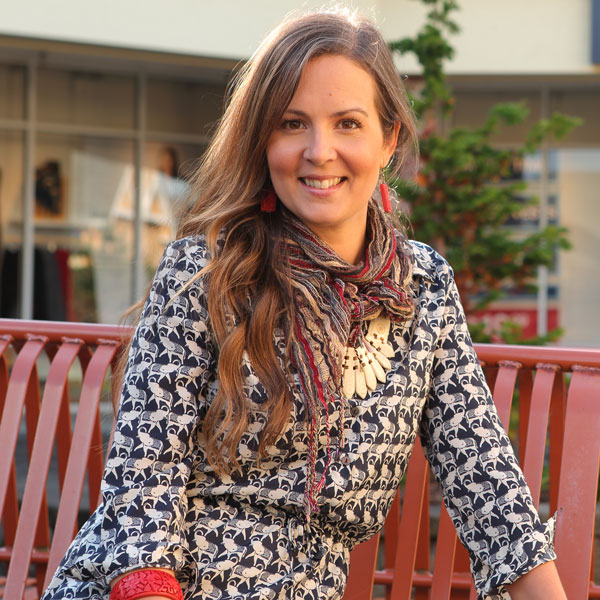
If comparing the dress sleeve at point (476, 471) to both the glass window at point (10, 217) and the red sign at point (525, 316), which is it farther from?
the red sign at point (525, 316)

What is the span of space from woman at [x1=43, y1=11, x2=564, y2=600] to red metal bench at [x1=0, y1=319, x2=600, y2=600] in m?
0.58

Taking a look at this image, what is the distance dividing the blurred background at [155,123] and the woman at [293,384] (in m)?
9.02

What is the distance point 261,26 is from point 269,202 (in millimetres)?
9759

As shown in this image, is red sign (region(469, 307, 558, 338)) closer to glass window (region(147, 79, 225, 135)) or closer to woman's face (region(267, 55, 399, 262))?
glass window (region(147, 79, 225, 135))

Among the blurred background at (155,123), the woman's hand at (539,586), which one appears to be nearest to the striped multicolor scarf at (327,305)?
the woman's hand at (539,586)

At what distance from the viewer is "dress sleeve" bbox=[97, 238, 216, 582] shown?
190cm

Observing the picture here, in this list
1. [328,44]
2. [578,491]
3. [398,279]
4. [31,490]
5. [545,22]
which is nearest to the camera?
[328,44]

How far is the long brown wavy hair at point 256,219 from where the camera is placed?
2.00 meters

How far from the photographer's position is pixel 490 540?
214 centimetres

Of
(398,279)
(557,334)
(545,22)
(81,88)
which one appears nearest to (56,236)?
(81,88)

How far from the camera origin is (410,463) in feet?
9.43

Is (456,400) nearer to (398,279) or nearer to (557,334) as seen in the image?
(398,279)

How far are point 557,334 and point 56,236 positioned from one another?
771cm

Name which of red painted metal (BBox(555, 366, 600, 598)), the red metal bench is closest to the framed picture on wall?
the red metal bench
